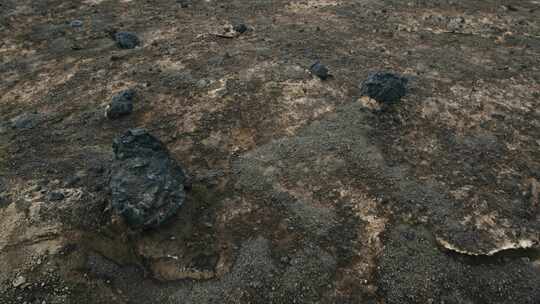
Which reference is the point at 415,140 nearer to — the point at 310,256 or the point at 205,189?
the point at 310,256

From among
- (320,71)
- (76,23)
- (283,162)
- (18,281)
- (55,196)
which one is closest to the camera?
(18,281)

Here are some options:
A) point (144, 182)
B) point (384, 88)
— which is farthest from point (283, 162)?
point (384, 88)

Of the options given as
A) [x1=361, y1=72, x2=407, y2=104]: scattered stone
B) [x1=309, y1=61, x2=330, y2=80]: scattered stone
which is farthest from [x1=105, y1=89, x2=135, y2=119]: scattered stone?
[x1=361, y1=72, x2=407, y2=104]: scattered stone

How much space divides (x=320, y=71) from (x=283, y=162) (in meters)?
5.20

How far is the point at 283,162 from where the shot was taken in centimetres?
1197

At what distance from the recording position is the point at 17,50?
61.3ft

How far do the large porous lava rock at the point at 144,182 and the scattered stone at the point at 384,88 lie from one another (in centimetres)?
759

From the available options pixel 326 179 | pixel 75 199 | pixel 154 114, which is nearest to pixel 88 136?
pixel 154 114

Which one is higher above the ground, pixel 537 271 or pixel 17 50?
pixel 17 50

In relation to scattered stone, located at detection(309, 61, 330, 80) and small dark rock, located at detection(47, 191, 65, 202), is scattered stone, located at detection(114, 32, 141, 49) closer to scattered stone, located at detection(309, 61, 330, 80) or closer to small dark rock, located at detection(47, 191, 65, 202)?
scattered stone, located at detection(309, 61, 330, 80)

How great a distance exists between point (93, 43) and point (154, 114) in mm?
7801

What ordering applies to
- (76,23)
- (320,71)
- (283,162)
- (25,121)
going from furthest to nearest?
(76,23) → (320,71) → (25,121) → (283,162)

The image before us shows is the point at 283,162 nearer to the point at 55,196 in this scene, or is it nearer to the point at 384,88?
the point at 384,88

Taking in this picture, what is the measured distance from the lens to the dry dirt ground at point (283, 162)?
29.7 feet
